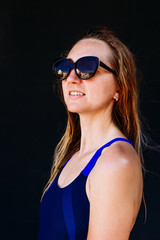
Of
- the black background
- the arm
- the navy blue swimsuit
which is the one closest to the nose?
the navy blue swimsuit

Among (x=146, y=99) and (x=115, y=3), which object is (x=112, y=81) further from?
(x=115, y=3)

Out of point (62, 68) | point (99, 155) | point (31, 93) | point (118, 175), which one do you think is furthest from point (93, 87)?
point (31, 93)

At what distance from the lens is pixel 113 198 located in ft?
3.22

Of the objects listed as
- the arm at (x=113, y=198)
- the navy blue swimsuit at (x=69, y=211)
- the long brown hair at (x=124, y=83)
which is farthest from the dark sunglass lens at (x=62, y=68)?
the arm at (x=113, y=198)

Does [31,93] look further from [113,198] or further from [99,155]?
[113,198]

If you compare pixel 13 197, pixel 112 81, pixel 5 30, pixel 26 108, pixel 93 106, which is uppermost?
pixel 5 30

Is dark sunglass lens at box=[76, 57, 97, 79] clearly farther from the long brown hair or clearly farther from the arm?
the arm

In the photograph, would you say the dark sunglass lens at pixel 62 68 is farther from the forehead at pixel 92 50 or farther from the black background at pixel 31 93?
the black background at pixel 31 93

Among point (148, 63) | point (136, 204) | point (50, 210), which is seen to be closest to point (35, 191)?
point (148, 63)

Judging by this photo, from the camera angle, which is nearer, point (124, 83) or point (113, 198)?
point (113, 198)

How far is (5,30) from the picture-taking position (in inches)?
129

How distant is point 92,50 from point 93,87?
18 centimetres

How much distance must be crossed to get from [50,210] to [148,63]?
173cm

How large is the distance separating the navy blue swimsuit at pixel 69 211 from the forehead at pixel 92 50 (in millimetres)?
390
